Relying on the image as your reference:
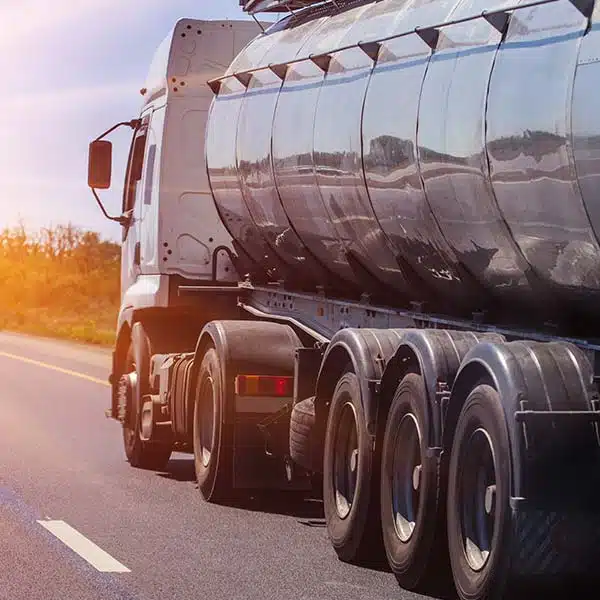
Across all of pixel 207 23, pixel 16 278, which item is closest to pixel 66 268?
pixel 16 278

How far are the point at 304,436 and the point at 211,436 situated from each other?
6.70 feet

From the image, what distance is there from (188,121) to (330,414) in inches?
202

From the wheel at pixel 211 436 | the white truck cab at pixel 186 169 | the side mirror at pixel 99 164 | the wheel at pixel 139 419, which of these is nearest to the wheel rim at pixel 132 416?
the wheel at pixel 139 419

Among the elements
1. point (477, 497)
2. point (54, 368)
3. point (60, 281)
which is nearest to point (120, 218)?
point (477, 497)

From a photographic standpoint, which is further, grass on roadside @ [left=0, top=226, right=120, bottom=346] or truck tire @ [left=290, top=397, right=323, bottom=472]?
grass on roadside @ [left=0, top=226, right=120, bottom=346]

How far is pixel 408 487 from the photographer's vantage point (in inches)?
380

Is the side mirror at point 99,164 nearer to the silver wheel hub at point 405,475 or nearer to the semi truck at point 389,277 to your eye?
the semi truck at point 389,277

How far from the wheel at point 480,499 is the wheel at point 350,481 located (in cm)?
123

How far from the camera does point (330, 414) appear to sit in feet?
35.8

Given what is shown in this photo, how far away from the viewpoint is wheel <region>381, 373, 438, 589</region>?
9.16 meters

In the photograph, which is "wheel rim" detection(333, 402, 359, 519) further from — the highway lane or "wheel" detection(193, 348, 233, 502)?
"wheel" detection(193, 348, 233, 502)

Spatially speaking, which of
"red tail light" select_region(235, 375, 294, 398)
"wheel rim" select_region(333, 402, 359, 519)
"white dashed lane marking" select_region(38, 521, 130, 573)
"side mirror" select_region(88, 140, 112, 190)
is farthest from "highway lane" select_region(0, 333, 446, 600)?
"side mirror" select_region(88, 140, 112, 190)

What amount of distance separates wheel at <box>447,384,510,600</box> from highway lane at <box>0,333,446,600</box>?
0.52 meters

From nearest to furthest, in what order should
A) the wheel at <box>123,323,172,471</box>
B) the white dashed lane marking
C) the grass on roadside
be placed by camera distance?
the white dashed lane marking
the wheel at <box>123,323,172,471</box>
the grass on roadside
